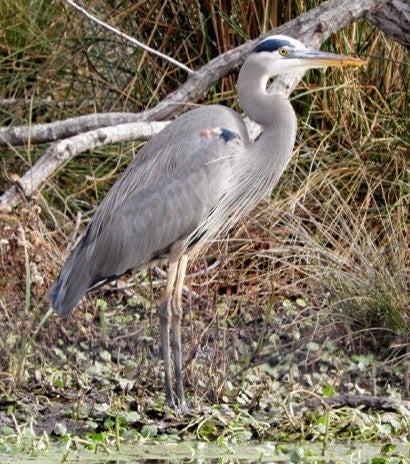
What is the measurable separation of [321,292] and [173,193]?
118cm

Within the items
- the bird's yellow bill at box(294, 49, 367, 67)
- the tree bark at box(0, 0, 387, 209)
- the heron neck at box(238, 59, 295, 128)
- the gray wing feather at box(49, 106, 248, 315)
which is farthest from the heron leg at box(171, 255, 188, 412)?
the bird's yellow bill at box(294, 49, 367, 67)

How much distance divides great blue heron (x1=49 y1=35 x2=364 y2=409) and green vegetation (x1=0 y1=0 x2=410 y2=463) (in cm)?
27

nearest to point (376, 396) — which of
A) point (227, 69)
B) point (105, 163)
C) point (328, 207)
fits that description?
point (328, 207)

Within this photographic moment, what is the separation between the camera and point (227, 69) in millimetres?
7016

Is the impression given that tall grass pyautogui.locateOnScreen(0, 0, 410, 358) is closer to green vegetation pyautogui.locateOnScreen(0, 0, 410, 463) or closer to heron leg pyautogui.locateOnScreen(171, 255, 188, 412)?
green vegetation pyautogui.locateOnScreen(0, 0, 410, 463)

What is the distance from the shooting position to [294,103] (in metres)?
7.89

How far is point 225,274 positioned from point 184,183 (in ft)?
4.81

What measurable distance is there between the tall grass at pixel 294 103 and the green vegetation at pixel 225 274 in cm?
2

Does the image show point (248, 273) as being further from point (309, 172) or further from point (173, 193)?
point (173, 193)

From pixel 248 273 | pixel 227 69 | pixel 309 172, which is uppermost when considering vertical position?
pixel 227 69

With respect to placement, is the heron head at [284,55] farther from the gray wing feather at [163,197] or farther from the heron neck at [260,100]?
the gray wing feather at [163,197]

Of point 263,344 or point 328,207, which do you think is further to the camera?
point 328,207

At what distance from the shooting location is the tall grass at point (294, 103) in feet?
22.9

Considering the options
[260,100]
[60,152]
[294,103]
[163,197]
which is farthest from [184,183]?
[294,103]
